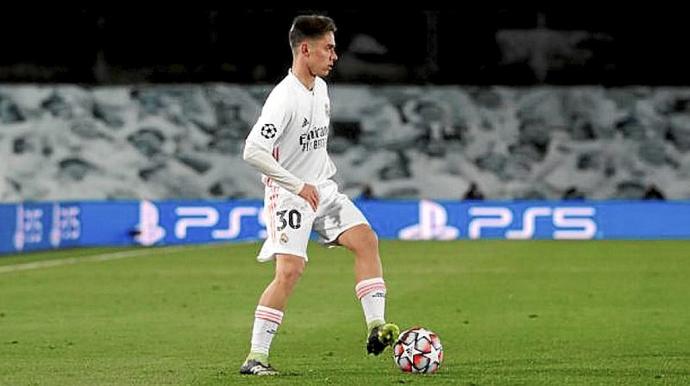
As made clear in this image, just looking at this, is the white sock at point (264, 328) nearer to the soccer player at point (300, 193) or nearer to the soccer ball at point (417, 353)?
the soccer player at point (300, 193)

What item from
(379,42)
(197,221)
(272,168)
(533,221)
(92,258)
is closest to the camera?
(272,168)

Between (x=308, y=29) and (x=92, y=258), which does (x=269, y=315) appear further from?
(x=92, y=258)

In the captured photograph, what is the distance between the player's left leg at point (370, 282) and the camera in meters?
9.16

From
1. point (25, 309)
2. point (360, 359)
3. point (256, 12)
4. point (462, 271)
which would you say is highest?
point (256, 12)

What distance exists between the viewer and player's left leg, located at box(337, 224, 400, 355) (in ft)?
30.0

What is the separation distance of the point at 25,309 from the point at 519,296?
4632 mm

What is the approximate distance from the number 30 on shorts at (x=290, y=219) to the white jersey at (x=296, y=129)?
0.67 feet

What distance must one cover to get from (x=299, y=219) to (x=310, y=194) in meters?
0.27

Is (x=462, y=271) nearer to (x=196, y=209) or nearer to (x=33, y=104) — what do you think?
(x=196, y=209)

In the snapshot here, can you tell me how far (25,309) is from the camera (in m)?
14.5

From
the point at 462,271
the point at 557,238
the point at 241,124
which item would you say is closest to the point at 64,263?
the point at 462,271

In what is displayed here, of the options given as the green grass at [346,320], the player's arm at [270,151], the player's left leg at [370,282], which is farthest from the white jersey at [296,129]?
the green grass at [346,320]

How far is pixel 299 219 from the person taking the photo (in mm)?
9086

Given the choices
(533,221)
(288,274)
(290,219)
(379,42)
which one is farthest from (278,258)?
(379,42)
